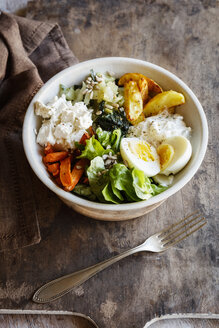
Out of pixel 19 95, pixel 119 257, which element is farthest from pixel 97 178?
pixel 19 95

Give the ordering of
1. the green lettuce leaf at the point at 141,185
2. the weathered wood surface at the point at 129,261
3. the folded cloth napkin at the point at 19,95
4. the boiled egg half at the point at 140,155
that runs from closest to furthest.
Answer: the green lettuce leaf at the point at 141,185, the boiled egg half at the point at 140,155, the weathered wood surface at the point at 129,261, the folded cloth napkin at the point at 19,95

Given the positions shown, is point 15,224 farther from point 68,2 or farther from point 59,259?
point 68,2

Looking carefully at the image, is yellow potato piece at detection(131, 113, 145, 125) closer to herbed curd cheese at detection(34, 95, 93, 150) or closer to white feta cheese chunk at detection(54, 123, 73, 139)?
herbed curd cheese at detection(34, 95, 93, 150)

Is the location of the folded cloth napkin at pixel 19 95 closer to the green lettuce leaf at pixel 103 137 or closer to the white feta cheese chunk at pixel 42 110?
the white feta cheese chunk at pixel 42 110

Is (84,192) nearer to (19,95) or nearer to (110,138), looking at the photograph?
(110,138)

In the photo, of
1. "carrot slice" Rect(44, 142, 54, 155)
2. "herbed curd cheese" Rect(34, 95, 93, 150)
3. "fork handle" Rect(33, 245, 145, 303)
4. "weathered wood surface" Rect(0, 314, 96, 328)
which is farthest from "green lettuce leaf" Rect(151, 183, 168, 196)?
"weathered wood surface" Rect(0, 314, 96, 328)

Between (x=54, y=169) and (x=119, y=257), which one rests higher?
(x=54, y=169)

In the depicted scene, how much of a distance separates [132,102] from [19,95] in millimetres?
738

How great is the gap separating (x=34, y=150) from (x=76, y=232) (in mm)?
542

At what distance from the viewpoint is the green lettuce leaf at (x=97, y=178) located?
199cm

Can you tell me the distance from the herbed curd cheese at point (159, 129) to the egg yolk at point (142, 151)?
8 centimetres

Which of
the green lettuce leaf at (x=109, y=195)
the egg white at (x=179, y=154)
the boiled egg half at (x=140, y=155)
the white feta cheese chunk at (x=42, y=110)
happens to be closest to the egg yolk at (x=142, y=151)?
the boiled egg half at (x=140, y=155)

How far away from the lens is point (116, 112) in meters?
2.26

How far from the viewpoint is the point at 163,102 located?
2234 mm
